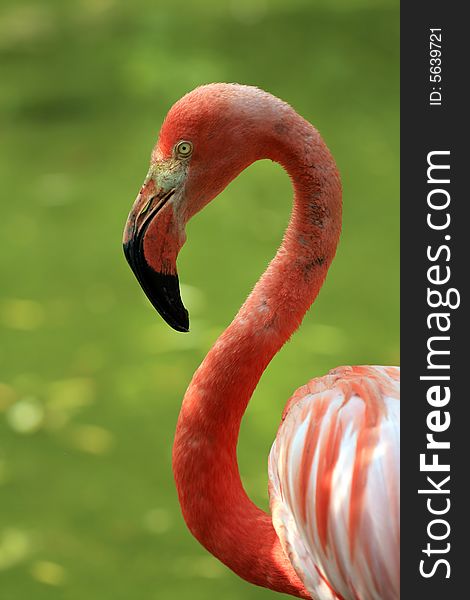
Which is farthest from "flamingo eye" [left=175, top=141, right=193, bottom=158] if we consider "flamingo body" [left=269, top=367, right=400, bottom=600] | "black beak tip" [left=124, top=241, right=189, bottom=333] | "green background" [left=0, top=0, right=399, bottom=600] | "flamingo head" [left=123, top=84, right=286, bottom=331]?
"green background" [left=0, top=0, right=399, bottom=600]

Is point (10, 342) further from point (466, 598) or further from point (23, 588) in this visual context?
point (466, 598)

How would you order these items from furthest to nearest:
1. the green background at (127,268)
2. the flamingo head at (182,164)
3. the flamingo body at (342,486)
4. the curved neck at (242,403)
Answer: the green background at (127,268), the curved neck at (242,403), the flamingo head at (182,164), the flamingo body at (342,486)

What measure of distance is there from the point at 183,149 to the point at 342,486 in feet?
2.35

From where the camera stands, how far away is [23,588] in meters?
2.94

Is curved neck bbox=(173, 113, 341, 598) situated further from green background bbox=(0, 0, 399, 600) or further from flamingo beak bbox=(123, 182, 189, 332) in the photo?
green background bbox=(0, 0, 399, 600)

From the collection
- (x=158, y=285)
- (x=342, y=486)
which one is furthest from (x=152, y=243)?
(x=342, y=486)

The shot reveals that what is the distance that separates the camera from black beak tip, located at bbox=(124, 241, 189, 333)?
200 cm

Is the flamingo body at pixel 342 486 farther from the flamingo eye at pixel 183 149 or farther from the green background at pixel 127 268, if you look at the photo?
the green background at pixel 127 268

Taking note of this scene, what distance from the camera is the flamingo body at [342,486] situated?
1.85m

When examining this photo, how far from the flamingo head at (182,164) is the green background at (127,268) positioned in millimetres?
1288

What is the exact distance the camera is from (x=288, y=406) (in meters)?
2.14

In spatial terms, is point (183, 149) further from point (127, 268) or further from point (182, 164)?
point (127, 268)

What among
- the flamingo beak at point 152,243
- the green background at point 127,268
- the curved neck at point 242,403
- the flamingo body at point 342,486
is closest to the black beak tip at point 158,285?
the flamingo beak at point 152,243

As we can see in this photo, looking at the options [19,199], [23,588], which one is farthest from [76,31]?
[23,588]
